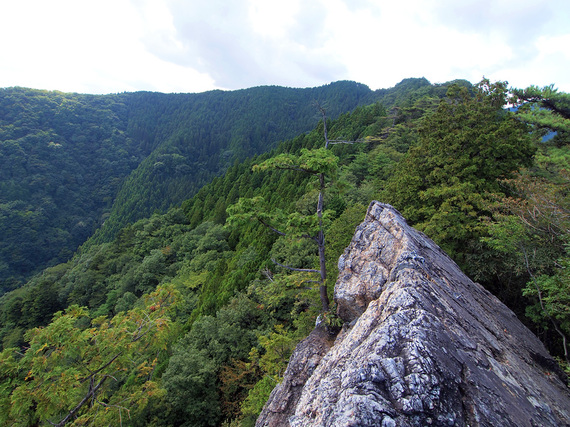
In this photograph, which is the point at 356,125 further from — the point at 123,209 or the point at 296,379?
the point at 123,209

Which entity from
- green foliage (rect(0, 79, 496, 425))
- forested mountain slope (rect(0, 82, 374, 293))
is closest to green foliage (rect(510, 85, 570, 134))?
green foliage (rect(0, 79, 496, 425))

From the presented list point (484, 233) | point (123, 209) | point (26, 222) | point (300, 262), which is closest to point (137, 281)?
point (300, 262)

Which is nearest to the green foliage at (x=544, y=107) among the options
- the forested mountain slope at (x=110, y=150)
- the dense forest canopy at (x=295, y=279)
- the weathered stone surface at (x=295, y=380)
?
the dense forest canopy at (x=295, y=279)

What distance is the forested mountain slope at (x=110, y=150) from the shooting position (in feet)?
290

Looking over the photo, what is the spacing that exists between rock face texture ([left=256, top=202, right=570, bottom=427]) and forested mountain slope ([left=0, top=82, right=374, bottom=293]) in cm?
4871

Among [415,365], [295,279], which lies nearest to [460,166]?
[295,279]

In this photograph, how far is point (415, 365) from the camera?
11.0 ft

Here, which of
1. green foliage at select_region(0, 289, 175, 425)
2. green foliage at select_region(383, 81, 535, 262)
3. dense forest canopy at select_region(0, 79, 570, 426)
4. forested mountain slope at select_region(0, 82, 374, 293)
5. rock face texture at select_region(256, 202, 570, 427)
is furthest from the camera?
forested mountain slope at select_region(0, 82, 374, 293)

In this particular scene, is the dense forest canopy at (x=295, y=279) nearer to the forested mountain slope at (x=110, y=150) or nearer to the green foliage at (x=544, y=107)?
the green foliage at (x=544, y=107)

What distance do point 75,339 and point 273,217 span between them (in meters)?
6.61

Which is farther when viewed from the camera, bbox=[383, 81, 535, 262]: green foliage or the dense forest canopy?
bbox=[383, 81, 535, 262]: green foliage

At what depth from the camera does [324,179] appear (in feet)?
30.7

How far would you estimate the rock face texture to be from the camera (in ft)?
10.5

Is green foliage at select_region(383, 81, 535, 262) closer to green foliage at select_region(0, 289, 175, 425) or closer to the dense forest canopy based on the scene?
the dense forest canopy
